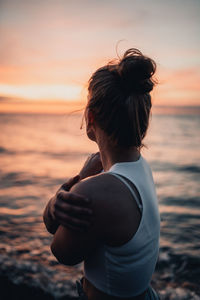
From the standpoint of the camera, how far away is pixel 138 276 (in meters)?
1.42

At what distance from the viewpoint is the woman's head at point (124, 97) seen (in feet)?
4.61

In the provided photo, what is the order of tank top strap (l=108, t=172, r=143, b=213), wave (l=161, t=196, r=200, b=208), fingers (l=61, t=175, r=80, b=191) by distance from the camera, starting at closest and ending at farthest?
tank top strap (l=108, t=172, r=143, b=213)
fingers (l=61, t=175, r=80, b=191)
wave (l=161, t=196, r=200, b=208)

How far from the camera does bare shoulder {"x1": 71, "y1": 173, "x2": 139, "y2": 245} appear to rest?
4.00ft

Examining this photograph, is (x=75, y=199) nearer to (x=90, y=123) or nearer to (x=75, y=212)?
(x=75, y=212)

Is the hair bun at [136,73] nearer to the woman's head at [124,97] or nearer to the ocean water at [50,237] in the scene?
the woman's head at [124,97]

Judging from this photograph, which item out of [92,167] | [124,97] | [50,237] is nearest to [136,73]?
[124,97]

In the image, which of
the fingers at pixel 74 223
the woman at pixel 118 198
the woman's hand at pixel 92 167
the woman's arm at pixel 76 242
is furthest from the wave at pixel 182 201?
the fingers at pixel 74 223

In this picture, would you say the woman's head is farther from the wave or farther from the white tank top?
the wave

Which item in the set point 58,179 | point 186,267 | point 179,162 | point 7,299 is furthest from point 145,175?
point 179,162

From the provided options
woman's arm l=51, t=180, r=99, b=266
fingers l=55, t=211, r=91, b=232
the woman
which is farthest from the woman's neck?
fingers l=55, t=211, r=91, b=232

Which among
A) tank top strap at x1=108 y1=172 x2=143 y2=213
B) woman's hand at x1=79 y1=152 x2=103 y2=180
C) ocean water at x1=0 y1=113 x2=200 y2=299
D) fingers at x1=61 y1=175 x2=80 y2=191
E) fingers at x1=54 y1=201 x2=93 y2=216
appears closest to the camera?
fingers at x1=54 y1=201 x2=93 y2=216

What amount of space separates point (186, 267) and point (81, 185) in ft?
12.9

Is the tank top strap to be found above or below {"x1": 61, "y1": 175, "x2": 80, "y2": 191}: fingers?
above

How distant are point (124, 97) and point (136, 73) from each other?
0.51ft
